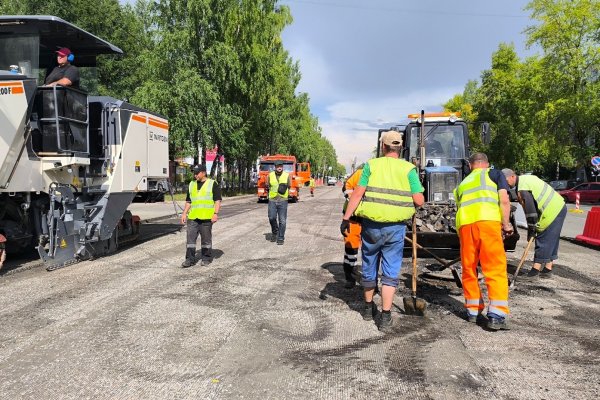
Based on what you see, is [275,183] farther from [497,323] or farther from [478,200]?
[497,323]

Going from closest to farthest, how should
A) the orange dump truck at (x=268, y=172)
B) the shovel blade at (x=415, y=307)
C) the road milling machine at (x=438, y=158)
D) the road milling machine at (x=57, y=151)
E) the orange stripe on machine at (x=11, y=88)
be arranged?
1. the shovel blade at (x=415, y=307)
2. the orange stripe on machine at (x=11, y=88)
3. the road milling machine at (x=57, y=151)
4. the road milling machine at (x=438, y=158)
5. the orange dump truck at (x=268, y=172)

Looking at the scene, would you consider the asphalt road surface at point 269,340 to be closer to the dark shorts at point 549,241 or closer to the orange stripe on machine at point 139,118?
the dark shorts at point 549,241

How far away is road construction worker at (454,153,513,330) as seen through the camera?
4.68 meters

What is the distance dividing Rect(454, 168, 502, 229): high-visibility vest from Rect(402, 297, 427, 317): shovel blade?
3.05 ft

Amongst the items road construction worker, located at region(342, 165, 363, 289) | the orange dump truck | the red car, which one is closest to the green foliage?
the red car

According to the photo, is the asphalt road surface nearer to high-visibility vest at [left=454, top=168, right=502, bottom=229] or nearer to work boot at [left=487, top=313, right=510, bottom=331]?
work boot at [left=487, top=313, right=510, bottom=331]

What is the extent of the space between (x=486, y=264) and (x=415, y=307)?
0.88 metres

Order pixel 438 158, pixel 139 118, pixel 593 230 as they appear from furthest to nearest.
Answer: pixel 593 230
pixel 438 158
pixel 139 118

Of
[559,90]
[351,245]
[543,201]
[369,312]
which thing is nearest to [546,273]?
[543,201]

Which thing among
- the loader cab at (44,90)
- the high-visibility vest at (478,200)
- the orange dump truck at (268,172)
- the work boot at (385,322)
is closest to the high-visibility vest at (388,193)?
the high-visibility vest at (478,200)

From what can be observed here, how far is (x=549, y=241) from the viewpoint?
7.20 m

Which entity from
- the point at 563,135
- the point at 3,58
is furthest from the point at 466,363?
the point at 563,135

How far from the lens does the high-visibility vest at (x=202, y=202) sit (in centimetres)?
775

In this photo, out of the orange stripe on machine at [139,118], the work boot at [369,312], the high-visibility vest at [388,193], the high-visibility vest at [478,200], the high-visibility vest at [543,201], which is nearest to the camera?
the high-visibility vest at [388,193]
